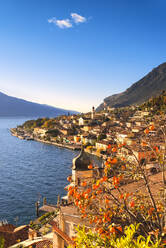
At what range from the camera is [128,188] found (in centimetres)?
1223

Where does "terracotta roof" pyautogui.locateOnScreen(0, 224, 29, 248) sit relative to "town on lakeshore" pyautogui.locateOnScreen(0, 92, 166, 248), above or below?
below

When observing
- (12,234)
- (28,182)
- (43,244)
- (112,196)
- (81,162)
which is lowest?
(28,182)

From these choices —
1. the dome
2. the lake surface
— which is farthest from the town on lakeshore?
the lake surface

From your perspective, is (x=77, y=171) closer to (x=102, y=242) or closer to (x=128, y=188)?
(x=128, y=188)

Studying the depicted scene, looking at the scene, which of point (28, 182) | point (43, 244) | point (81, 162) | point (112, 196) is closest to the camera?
point (112, 196)

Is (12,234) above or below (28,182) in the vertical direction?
above

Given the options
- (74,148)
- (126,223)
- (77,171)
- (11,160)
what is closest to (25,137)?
(74,148)

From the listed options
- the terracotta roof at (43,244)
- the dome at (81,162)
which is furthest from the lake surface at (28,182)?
the dome at (81,162)

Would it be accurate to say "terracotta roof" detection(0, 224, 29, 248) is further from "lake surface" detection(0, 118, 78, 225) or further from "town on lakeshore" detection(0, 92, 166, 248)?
"lake surface" detection(0, 118, 78, 225)

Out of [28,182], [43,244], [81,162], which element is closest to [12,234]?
[43,244]

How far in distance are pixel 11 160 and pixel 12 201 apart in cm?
2774

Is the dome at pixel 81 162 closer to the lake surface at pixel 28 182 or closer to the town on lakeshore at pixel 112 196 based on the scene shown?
the town on lakeshore at pixel 112 196

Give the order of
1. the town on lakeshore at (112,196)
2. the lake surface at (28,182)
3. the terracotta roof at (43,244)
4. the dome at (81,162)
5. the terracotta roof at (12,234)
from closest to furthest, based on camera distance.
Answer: the town on lakeshore at (112,196) → the terracotta roof at (43,244) → the terracotta roof at (12,234) → the dome at (81,162) → the lake surface at (28,182)

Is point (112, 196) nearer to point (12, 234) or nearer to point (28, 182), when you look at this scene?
point (12, 234)
